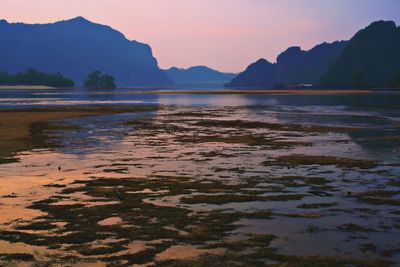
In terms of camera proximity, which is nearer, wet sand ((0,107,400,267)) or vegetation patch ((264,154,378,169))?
wet sand ((0,107,400,267))

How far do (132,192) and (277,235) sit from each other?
735 centimetres

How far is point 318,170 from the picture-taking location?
2406 cm

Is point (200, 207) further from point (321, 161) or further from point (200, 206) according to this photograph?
point (321, 161)

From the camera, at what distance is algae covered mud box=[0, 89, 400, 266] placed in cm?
1165

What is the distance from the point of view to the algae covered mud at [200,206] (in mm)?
11648

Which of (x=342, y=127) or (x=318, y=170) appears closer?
(x=318, y=170)

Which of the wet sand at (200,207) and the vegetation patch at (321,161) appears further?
the vegetation patch at (321,161)

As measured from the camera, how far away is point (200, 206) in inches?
650

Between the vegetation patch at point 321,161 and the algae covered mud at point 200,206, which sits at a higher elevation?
the algae covered mud at point 200,206

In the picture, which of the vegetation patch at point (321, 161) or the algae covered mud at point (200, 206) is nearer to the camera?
the algae covered mud at point (200, 206)

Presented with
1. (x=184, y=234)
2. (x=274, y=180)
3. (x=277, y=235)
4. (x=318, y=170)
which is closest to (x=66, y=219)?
(x=184, y=234)

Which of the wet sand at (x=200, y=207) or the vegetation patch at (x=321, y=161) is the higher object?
the wet sand at (x=200, y=207)

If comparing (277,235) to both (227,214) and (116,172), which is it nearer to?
(227,214)

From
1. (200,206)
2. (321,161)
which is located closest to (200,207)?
(200,206)
